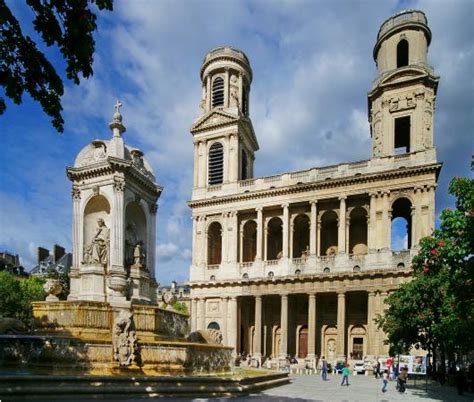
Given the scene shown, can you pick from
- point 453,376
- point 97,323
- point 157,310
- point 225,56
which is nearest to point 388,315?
point 453,376

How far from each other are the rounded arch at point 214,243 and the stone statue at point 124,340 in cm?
3359

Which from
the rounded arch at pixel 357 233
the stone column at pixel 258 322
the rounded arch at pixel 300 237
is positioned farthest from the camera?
the rounded arch at pixel 300 237

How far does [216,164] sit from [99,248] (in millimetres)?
32040

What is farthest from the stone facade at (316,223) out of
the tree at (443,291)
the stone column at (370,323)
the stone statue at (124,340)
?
the stone statue at (124,340)

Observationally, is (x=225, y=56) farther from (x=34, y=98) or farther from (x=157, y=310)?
(x=34, y=98)

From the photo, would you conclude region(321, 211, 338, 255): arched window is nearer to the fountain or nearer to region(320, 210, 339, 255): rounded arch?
region(320, 210, 339, 255): rounded arch

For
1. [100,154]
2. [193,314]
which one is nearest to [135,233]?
[100,154]

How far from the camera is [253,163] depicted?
54188mm

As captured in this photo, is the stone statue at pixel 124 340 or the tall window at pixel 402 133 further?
the tall window at pixel 402 133

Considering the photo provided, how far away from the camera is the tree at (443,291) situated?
45.6 ft

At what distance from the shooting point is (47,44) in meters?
7.08

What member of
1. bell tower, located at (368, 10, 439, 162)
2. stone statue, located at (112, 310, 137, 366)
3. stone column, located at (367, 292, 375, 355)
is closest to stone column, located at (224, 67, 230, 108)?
bell tower, located at (368, 10, 439, 162)

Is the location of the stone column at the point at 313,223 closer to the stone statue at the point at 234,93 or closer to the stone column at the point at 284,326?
the stone column at the point at 284,326

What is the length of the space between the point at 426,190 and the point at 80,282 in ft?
100
